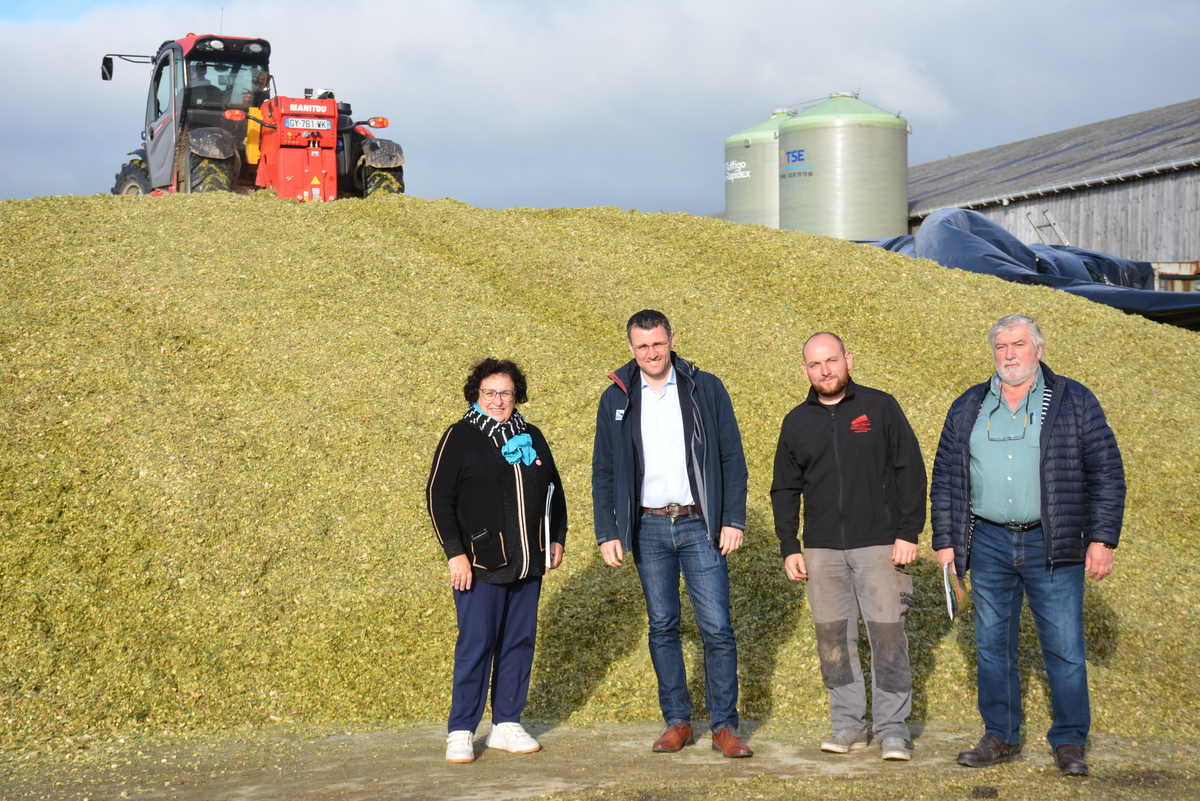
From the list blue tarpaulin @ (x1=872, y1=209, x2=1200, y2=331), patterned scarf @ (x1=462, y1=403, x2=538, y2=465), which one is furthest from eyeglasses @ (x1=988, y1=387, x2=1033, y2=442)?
blue tarpaulin @ (x1=872, y1=209, x2=1200, y2=331)

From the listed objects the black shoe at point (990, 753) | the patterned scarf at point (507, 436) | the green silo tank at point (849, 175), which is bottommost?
the black shoe at point (990, 753)

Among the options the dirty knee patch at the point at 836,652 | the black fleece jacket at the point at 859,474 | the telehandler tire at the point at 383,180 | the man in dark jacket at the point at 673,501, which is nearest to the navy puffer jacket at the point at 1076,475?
the black fleece jacket at the point at 859,474

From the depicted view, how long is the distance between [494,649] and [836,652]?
1437 millimetres

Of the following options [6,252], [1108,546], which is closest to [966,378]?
[1108,546]

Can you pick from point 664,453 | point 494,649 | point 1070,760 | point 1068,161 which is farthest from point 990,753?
point 1068,161

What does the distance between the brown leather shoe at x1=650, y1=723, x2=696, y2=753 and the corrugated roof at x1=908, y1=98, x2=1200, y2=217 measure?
18187 mm

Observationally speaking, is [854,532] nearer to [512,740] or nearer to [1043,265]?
[512,740]

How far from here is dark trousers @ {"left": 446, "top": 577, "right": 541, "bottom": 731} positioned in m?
4.34

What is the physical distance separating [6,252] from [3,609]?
587cm

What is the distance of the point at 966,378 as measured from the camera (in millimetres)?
10219

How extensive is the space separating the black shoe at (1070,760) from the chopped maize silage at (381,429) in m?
0.85

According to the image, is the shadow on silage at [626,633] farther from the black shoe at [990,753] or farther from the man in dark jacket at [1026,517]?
the man in dark jacket at [1026,517]

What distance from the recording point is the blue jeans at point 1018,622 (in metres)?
4.09

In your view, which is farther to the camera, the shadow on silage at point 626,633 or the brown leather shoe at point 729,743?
the shadow on silage at point 626,633
